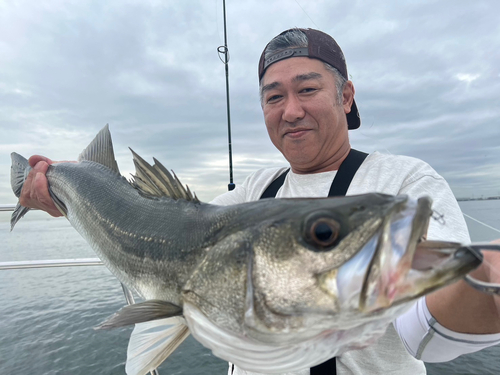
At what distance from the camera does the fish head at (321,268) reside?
849mm

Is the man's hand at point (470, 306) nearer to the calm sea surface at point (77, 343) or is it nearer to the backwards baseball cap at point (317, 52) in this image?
the backwards baseball cap at point (317, 52)

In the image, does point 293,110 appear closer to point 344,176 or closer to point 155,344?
point 344,176

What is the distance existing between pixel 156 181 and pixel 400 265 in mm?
1536

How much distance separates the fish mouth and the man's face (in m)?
1.53

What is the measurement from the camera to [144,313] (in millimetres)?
1367

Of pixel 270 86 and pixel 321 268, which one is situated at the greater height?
pixel 270 86

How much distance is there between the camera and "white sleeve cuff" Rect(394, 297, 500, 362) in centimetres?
128

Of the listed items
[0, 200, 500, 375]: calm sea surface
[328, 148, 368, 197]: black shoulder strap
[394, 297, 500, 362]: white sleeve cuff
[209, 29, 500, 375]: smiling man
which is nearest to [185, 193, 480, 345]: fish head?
[394, 297, 500, 362]: white sleeve cuff

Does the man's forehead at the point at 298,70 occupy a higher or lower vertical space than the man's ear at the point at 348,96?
higher

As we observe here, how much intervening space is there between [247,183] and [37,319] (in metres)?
10.0

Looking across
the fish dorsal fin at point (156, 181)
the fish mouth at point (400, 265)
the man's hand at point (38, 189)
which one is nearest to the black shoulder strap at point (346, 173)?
the fish dorsal fin at point (156, 181)

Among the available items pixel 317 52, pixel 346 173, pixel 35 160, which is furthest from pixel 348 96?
pixel 35 160

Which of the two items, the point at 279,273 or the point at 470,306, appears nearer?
the point at 279,273

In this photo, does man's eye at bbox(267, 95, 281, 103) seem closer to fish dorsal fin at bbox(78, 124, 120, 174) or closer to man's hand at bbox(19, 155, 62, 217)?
fish dorsal fin at bbox(78, 124, 120, 174)
